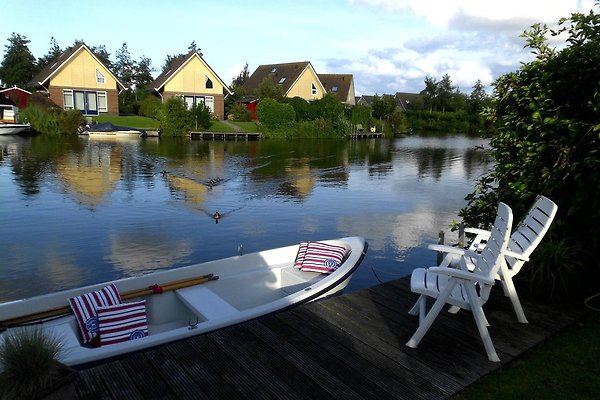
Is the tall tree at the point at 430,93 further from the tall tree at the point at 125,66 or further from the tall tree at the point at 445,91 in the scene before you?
the tall tree at the point at 125,66

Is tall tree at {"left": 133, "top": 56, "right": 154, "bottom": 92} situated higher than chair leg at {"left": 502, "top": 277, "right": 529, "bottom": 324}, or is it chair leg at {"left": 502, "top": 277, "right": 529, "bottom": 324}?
tall tree at {"left": 133, "top": 56, "right": 154, "bottom": 92}

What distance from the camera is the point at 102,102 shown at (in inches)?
2055

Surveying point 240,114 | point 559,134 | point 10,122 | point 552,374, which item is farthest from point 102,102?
point 552,374

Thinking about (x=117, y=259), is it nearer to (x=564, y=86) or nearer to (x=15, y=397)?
(x=15, y=397)

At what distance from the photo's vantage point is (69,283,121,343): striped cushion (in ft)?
17.8

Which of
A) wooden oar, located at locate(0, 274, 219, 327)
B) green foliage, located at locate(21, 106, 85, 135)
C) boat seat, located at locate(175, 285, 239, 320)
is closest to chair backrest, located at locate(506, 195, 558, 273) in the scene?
boat seat, located at locate(175, 285, 239, 320)

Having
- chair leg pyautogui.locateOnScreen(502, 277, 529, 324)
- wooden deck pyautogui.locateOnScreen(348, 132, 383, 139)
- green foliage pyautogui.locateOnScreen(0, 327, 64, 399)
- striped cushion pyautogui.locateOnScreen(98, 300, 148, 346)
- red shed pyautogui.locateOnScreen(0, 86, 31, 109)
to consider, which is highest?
red shed pyautogui.locateOnScreen(0, 86, 31, 109)

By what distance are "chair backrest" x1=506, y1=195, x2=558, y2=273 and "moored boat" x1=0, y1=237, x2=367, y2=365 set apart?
2513 millimetres

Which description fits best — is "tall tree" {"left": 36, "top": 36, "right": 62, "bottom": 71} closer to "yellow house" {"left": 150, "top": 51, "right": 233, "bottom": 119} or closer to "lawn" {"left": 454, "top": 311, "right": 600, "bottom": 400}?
"yellow house" {"left": 150, "top": 51, "right": 233, "bottom": 119}

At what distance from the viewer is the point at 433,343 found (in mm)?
4672

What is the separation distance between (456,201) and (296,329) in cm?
1584

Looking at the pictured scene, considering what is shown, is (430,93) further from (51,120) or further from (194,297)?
(194,297)

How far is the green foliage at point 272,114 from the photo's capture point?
50062 millimetres

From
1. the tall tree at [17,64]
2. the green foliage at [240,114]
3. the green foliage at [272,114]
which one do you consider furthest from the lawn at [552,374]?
the tall tree at [17,64]
